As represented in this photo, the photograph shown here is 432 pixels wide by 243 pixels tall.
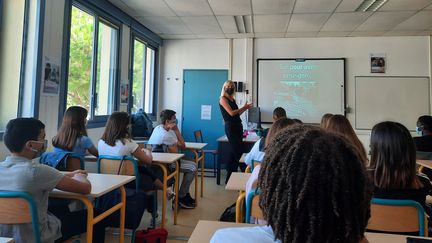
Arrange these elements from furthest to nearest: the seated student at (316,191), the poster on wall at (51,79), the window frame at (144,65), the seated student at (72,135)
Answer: the window frame at (144,65), the poster on wall at (51,79), the seated student at (72,135), the seated student at (316,191)

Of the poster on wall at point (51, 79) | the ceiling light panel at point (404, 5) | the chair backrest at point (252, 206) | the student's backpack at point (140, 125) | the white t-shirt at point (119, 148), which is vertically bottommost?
the chair backrest at point (252, 206)

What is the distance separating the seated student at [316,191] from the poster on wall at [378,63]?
591cm

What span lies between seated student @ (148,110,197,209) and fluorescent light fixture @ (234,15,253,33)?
219cm

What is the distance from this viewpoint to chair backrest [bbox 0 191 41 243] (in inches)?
53.8

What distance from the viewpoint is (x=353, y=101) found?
5.82 m

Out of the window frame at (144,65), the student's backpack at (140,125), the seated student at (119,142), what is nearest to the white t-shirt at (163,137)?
the seated student at (119,142)

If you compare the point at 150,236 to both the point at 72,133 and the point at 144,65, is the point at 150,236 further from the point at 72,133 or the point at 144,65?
the point at 144,65

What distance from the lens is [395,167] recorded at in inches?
61.6

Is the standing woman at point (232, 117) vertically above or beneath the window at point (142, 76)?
beneath

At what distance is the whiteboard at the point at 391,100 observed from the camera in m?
5.64

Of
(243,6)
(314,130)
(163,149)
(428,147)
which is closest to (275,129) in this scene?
(314,130)

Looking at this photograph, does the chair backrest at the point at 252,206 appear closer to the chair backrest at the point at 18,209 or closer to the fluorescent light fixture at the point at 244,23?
the chair backrest at the point at 18,209

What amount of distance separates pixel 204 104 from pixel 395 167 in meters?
4.85

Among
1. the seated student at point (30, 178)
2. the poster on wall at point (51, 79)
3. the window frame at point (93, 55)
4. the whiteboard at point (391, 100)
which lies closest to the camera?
the seated student at point (30, 178)
